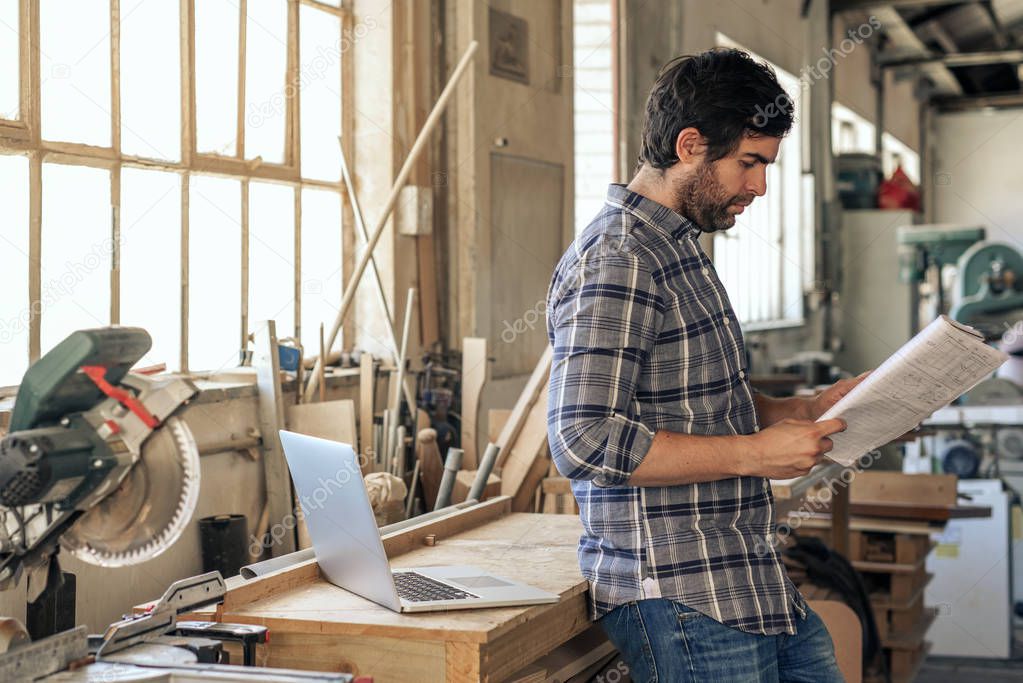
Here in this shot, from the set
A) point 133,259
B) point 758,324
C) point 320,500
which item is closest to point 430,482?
point 133,259

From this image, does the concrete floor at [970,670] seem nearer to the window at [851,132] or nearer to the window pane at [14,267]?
the window pane at [14,267]

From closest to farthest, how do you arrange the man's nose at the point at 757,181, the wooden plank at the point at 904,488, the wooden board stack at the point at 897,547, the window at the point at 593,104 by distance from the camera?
the man's nose at the point at 757,181, the wooden board stack at the point at 897,547, the wooden plank at the point at 904,488, the window at the point at 593,104

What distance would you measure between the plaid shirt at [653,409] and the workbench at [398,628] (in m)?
0.12

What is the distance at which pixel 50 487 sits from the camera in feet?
4.85

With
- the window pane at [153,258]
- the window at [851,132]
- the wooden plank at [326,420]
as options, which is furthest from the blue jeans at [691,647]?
the window at [851,132]

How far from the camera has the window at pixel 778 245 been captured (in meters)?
8.02

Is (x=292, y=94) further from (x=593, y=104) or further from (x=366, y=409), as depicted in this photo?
(x=593, y=104)

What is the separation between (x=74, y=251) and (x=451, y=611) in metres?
1.41

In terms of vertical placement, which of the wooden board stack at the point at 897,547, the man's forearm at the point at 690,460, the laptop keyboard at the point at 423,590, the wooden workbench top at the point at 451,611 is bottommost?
the wooden board stack at the point at 897,547

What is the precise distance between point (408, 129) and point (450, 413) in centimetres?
96

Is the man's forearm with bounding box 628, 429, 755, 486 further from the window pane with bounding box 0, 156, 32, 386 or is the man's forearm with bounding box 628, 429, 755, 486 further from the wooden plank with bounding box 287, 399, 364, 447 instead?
the window pane with bounding box 0, 156, 32, 386

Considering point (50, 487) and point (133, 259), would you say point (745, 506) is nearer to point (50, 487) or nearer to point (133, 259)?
point (50, 487)

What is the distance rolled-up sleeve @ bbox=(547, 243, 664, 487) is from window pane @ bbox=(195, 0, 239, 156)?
1.68 m

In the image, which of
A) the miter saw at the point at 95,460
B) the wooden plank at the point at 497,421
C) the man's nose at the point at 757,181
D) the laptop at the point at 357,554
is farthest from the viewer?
the wooden plank at the point at 497,421
